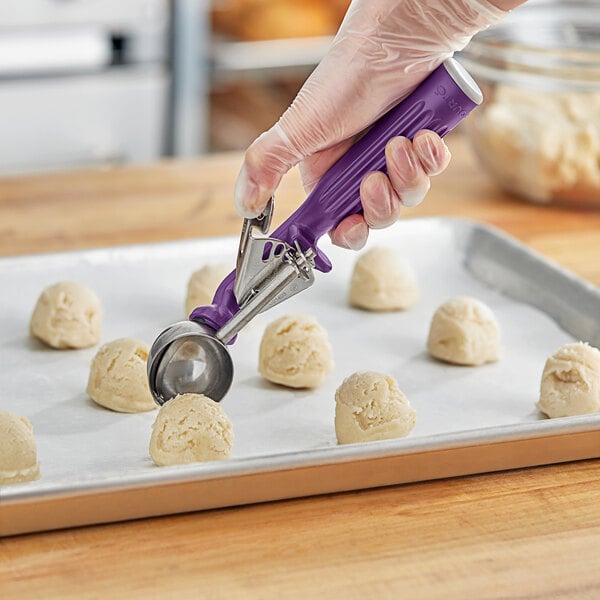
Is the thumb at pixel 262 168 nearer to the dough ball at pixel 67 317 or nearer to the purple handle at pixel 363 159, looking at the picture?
the purple handle at pixel 363 159

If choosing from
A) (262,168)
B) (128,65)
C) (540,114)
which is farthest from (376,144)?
(128,65)

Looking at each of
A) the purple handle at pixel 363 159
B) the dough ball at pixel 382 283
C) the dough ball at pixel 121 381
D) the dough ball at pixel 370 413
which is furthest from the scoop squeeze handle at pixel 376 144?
the dough ball at pixel 382 283

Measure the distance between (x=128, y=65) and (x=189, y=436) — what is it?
2.05 meters

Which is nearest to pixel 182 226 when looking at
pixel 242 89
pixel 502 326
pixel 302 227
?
pixel 502 326

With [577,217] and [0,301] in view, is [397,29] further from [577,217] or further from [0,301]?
[577,217]

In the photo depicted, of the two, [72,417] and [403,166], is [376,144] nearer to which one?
[403,166]

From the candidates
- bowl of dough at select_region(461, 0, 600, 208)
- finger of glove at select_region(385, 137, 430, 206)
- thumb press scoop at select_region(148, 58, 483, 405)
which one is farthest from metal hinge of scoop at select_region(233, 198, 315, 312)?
bowl of dough at select_region(461, 0, 600, 208)

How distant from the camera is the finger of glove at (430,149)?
1.04 meters

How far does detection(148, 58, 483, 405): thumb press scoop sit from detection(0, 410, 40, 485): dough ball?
0.17 metres

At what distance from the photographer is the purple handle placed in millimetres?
1031

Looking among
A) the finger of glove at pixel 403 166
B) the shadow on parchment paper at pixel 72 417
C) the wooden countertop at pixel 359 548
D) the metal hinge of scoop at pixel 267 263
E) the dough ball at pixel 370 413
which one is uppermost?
the finger of glove at pixel 403 166

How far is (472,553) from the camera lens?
903mm

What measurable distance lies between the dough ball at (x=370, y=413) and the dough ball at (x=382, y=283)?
0.36m

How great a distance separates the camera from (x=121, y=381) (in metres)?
1.18
